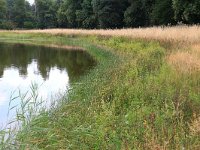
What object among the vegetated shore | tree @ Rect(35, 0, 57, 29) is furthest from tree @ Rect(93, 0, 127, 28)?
the vegetated shore

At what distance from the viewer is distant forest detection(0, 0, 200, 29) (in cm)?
3082

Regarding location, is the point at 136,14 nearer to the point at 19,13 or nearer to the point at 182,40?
the point at 182,40

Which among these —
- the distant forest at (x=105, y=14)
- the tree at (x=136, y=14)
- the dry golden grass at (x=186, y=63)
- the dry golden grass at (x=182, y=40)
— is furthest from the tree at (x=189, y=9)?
the tree at (x=136, y=14)

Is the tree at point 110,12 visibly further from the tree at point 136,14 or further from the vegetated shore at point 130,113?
the vegetated shore at point 130,113

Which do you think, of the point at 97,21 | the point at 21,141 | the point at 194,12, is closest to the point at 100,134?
the point at 21,141

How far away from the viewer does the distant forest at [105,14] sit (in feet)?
101

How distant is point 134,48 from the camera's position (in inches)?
734

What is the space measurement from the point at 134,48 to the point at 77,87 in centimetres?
913

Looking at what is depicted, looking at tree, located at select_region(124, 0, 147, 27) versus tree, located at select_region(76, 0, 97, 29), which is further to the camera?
tree, located at select_region(76, 0, 97, 29)

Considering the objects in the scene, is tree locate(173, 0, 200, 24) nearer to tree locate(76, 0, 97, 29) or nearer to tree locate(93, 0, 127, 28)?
tree locate(93, 0, 127, 28)

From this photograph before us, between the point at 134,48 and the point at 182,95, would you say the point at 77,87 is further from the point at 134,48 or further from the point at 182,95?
the point at 134,48

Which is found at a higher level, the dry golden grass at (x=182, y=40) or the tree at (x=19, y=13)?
the tree at (x=19, y=13)

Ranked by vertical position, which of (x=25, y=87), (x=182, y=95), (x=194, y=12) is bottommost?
(x=25, y=87)

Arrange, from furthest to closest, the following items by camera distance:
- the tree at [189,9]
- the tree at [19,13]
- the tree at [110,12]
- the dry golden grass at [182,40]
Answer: the tree at [19,13], the tree at [110,12], the tree at [189,9], the dry golden grass at [182,40]
